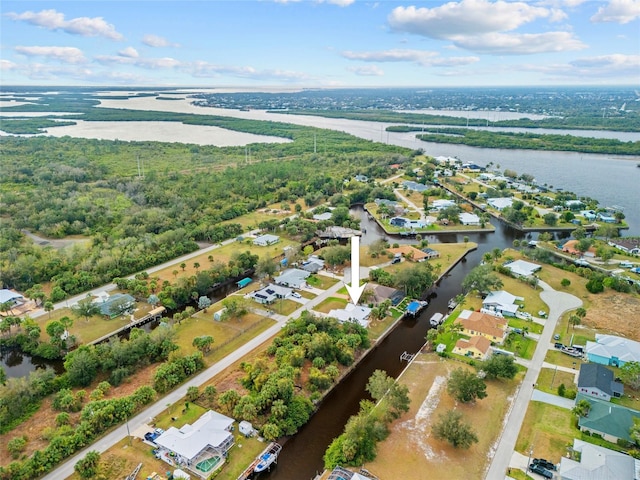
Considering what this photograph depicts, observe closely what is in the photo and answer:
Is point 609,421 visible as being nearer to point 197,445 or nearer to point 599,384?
point 599,384

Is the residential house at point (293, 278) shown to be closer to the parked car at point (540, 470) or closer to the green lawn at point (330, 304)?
the green lawn at point (330, 304)

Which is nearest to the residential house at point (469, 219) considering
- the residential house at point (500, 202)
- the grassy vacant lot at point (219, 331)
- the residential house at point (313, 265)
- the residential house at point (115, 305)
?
the residential house at point (500, 202)

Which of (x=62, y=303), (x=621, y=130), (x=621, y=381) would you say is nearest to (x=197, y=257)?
(x=62, y=303)

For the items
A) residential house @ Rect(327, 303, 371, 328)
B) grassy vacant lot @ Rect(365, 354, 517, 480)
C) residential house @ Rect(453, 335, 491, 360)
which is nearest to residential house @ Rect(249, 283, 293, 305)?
residential house @ Rect(327, 303, 371, 328)

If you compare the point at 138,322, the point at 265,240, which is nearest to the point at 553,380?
the point at 138,322

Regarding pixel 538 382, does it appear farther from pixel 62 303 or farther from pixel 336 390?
pixel 62 303

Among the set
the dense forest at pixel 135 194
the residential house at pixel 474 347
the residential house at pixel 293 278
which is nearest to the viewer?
the residential house at pixel 474 347
